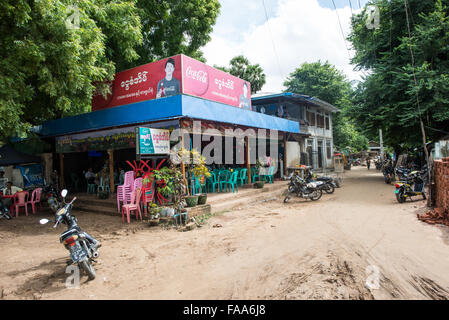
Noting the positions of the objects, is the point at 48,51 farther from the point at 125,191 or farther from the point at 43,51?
the point at 125,191

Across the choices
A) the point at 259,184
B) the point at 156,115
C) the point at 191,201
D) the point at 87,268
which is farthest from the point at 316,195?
the point at 87,268

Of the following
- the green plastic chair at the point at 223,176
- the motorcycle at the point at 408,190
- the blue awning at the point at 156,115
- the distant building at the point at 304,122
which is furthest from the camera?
the distant building at the point at 304,122

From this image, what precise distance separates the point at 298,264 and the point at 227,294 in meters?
1.30

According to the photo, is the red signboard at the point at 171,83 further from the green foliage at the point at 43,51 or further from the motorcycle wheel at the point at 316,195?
the motorcycle wheel at the point at 316,195

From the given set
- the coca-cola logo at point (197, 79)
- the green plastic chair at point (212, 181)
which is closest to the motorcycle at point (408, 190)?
the green plastic chair at point (212, 181)

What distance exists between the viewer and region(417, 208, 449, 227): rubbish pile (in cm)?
594

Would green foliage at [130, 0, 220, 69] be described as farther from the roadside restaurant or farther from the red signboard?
the roadside restaurant

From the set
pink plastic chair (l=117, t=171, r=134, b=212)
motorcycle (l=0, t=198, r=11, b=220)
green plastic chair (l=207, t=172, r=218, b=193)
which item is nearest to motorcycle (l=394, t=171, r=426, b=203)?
green plastic chair (l=207, t=172, r=218, b=193)

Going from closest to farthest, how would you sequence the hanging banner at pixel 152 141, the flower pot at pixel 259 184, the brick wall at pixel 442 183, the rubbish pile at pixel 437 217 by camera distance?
the rubbish pile at pixel 437 217 < the brick wall at pixel 442 183 < the hanging banner at pixel 152 141 < the flower pot at pixel 259 184

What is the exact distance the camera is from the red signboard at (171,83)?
8422mm

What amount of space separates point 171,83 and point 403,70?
12318 millimetres

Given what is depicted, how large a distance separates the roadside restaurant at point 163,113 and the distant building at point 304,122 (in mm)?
4591
